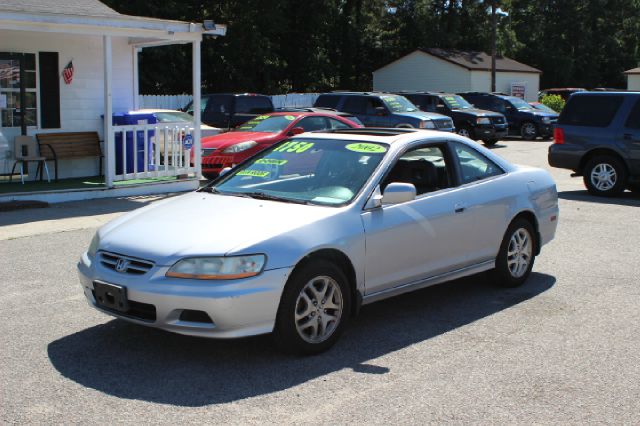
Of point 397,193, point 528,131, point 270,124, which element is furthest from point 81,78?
point 528,131

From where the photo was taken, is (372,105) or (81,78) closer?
(81,78)

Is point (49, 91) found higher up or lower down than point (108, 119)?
higher up

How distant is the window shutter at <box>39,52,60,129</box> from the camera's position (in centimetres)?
1418

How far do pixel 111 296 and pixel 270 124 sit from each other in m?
11.0

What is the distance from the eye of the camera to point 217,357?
5.22 m

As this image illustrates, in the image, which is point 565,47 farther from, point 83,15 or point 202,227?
point 202,227

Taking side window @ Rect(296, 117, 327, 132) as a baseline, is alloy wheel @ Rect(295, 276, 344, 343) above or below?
below

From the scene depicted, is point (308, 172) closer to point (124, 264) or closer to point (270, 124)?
point (124, 264)

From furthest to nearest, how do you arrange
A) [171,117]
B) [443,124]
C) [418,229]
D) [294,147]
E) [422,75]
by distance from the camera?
[422,75], [443,124], [171,117], [294,147], [418,229]

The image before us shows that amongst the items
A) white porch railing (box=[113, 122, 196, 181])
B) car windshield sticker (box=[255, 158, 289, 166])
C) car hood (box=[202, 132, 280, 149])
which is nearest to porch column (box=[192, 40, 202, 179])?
white porch railing (box=[113, 122, 196, 181])

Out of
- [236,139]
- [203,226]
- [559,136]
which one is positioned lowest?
[203,226]

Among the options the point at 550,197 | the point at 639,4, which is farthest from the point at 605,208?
the point at 639,4

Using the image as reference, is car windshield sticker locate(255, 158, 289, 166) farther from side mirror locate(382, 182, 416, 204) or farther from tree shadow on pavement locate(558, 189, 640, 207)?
tree shadow on pavement locate(558, 189, 640, 207)

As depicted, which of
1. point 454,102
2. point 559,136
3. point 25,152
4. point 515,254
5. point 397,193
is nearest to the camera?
point 397,193
